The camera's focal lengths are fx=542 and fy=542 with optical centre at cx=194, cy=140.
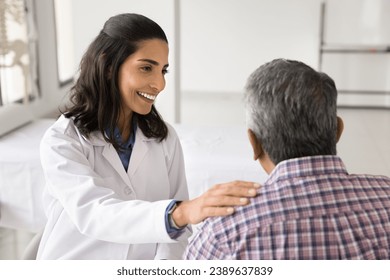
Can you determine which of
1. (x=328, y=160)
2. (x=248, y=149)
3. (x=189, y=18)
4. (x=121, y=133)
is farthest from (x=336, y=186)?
(x=189, y=18)

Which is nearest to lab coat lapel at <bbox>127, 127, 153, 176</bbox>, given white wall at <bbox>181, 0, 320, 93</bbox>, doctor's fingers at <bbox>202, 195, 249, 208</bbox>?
doctor's fingers at <bbox>202, 195, 249, 208</bbox>

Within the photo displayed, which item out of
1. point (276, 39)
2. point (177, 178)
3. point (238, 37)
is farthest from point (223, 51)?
point (177, 178)

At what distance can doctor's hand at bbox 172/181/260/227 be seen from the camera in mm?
960

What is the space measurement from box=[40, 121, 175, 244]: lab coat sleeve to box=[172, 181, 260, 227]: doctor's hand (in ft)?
0.42

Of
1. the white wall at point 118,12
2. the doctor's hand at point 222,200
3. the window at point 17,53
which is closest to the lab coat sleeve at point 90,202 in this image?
the doctor's hand at point 222,200

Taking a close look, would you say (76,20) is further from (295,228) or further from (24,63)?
(295,228)

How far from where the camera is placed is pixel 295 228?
3.02 feet

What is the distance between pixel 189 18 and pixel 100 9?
2.89 m

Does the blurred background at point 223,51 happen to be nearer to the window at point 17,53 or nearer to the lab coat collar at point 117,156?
the window at point 17,53

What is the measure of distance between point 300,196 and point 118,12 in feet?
11.7

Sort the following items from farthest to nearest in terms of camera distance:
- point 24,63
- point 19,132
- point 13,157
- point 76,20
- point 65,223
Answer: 1. point 76,20
2. point 24,63
3. point 19,132
4. point 13,157
5. point 65,223

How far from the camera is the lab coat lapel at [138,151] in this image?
141 cm

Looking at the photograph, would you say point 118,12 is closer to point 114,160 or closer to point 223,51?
point 223,51

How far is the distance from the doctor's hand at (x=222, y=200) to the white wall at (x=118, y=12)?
330 cm
